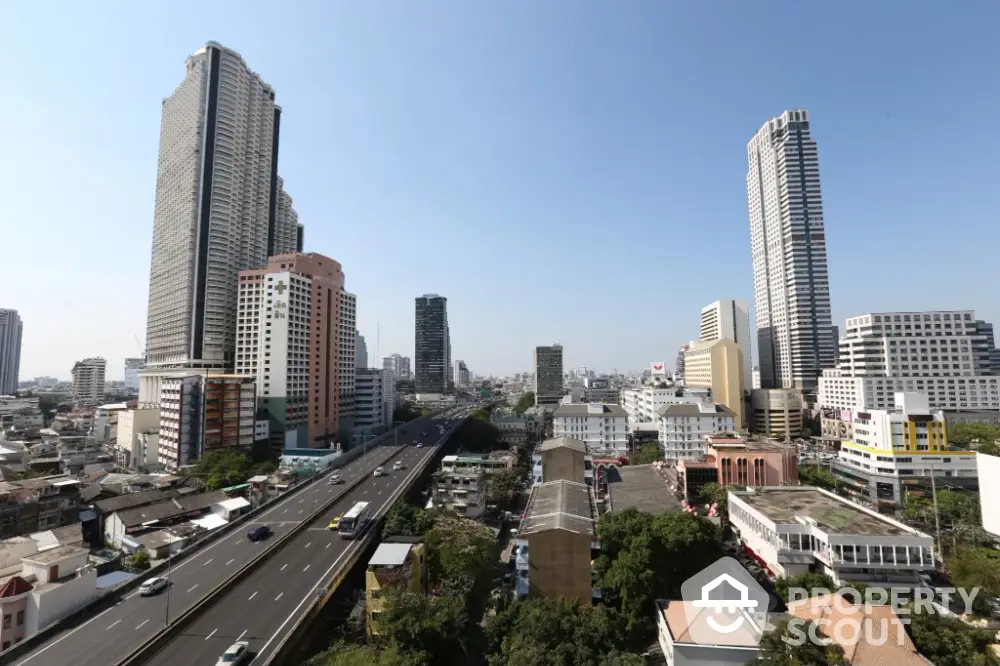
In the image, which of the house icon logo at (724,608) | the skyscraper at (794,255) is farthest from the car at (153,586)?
the skyscraper at (794,255)

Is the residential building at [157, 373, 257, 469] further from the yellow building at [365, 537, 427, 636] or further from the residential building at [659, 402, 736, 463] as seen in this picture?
the residential building at [659, 402, 736, 463]

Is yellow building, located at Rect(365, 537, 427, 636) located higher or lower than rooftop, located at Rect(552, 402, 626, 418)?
lower

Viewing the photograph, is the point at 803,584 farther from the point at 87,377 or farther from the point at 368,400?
the point at 87,377

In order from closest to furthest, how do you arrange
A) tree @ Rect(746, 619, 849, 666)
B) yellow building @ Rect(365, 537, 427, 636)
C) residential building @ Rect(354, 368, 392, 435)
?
tree @ Rect(746, 619, 849, 666)
yellow building @ Rect(365, 537, 427, 636)
residential building @ Rect(354, 368, 392, 435)

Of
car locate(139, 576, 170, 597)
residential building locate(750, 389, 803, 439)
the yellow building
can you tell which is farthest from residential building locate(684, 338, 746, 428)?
car locate(139, 576, 170, 597)

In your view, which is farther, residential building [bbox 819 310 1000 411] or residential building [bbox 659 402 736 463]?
residential building [bbox 819 310 1000 411]

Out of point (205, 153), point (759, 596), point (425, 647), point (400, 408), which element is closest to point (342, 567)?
point (425, 647)

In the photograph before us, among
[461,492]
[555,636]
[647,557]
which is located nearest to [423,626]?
[555,636]
